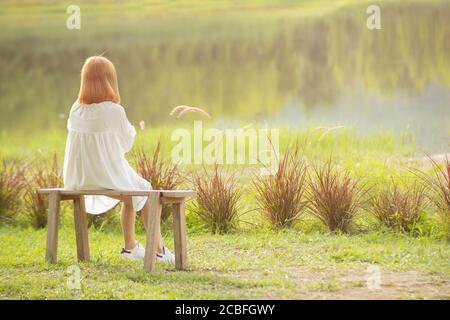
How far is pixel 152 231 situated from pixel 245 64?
281 inches

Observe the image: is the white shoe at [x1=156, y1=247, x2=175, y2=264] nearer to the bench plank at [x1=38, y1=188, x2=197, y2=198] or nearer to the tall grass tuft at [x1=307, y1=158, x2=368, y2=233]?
the bench plank at [x1=38, y1=188, x2=197, y2=198]

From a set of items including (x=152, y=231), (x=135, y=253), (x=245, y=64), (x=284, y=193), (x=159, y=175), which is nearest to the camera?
(x=152, y=231)

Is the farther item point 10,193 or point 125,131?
point 10,193

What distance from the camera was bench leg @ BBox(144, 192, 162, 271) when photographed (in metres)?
4.18

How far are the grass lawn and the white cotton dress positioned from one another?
476mm

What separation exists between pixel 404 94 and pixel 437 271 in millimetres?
6072

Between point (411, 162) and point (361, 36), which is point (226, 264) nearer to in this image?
point (411, 162)

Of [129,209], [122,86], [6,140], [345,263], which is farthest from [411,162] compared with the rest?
[6,140]

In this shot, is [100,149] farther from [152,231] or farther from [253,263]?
[253,263]

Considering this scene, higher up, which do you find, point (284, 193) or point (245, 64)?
point (245, 64)

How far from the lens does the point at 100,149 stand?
14.6 feet

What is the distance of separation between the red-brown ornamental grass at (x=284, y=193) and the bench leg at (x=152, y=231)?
5.75 feet

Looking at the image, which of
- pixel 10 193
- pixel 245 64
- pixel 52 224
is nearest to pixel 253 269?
pixel 52 224
